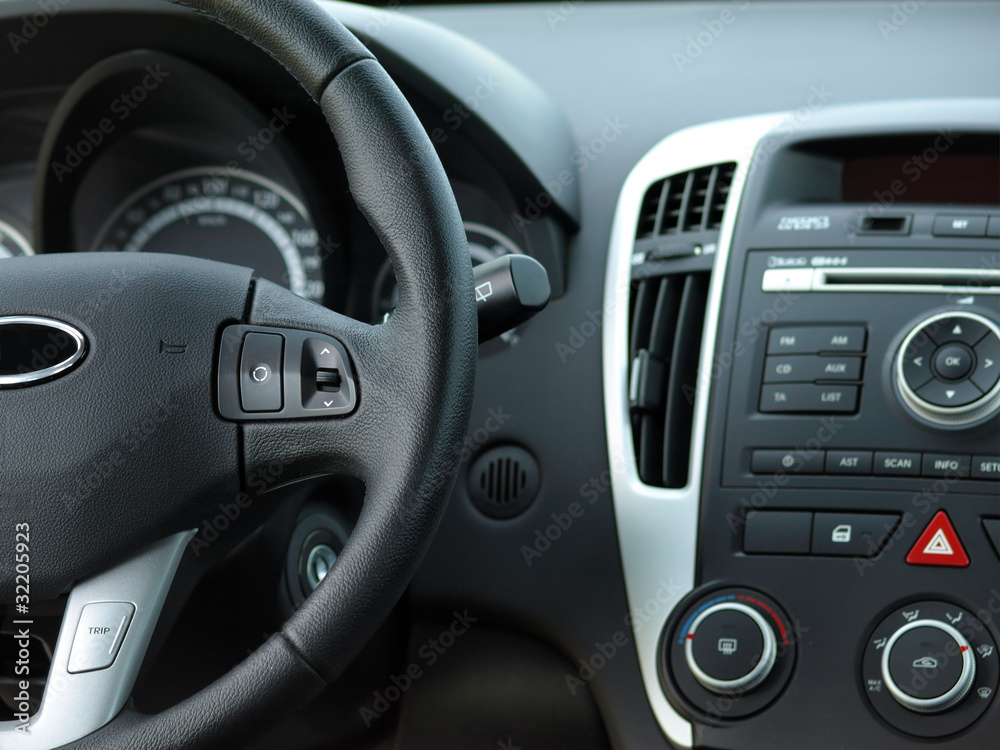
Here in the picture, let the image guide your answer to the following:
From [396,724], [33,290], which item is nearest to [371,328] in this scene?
[33,290]

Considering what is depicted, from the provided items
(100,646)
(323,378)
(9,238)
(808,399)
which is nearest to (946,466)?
(808,399)

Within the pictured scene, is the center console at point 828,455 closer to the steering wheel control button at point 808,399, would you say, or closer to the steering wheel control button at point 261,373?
the steering wheel control button at point 808,399

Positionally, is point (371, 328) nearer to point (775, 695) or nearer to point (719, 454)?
point (719, 454)

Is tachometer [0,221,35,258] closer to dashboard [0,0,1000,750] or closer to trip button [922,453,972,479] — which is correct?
dashboard [0,0,1000,750]

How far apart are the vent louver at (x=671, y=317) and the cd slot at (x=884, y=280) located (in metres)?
0.09

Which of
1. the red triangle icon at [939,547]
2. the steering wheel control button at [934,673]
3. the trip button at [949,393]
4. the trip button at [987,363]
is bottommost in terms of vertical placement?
the steering wheel control button at [934,673]

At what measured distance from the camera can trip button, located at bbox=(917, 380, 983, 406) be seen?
0.96m

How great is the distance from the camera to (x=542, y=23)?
130 centimetres

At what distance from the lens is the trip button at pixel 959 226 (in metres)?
1.01

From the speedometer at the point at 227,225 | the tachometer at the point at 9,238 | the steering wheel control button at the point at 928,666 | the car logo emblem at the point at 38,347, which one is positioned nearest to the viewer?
the car logo emblem at the point at 38,347

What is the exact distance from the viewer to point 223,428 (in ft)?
2.58

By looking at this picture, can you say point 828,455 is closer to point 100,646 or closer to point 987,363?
point 987,363

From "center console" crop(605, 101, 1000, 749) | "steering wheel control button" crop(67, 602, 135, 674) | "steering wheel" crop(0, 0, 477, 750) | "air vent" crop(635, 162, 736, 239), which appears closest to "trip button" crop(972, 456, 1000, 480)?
"center console" crop(605, 101, 1000, 749)

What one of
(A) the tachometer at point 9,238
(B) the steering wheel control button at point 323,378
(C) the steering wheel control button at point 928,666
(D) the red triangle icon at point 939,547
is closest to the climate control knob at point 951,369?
(D) the red triangle icon at point 939,547
